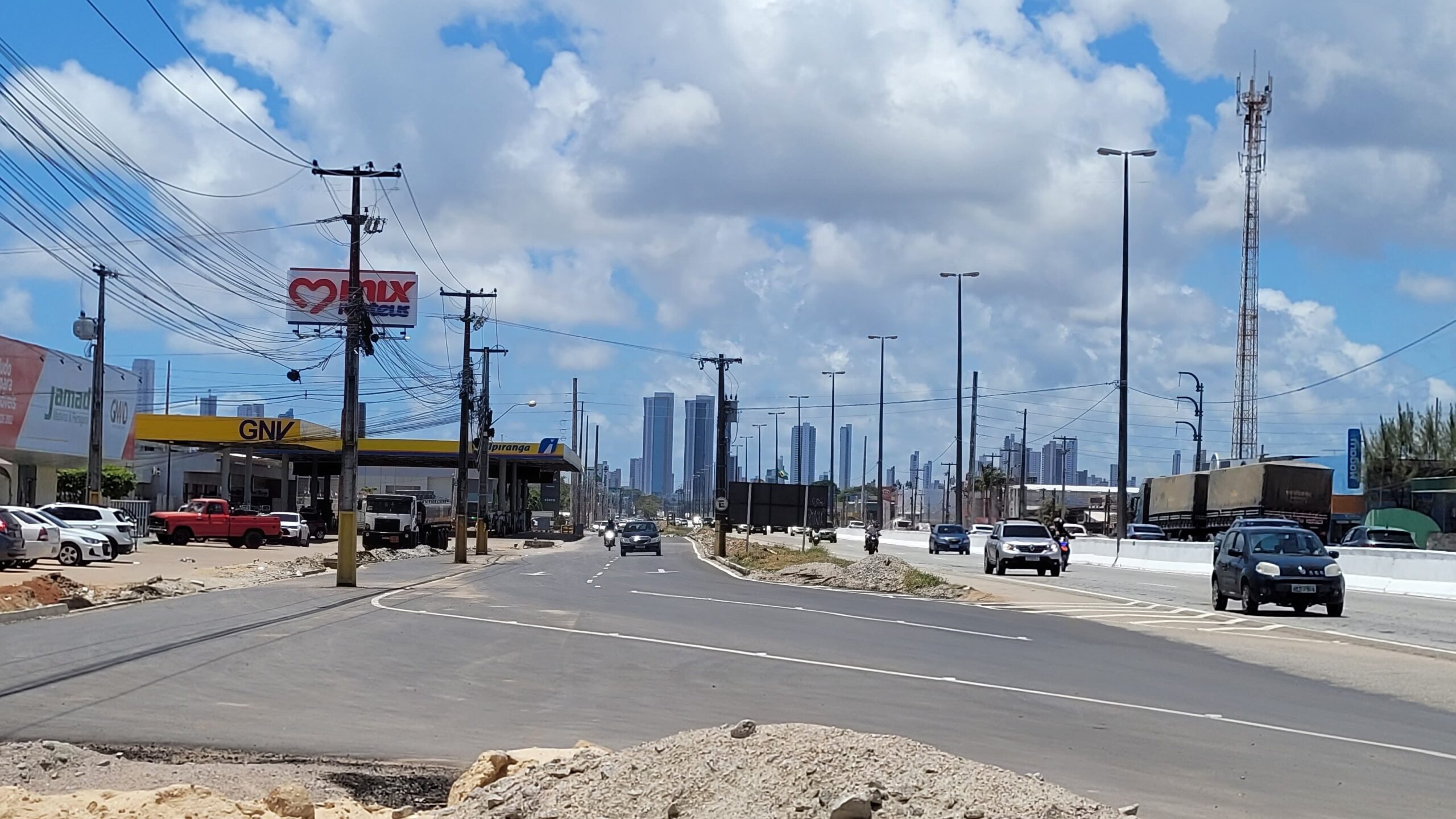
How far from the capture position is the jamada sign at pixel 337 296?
71312 millimetres

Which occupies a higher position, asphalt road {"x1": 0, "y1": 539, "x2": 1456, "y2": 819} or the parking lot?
asphalt road {"x1": 0, "y1": 539, "x2": 1456, "y2": 819}

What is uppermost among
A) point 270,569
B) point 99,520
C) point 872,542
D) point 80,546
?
point 99,520

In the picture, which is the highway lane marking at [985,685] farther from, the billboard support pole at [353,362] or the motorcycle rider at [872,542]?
the motorcycle rider at [872,542]

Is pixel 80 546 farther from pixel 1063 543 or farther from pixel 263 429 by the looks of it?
pixel 263 429

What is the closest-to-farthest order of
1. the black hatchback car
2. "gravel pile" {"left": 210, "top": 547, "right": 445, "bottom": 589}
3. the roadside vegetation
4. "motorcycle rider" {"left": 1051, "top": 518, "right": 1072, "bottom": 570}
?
the black hatchback car → "gravel pile" {"left": 210, "top": 547, "right": 445, "bottom": 589} → the roadside vegetation → "motorcycle rider" {"left": 1051, "top": 518, "right": 1072, "bottom": 570}

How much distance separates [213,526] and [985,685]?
54.1 meters

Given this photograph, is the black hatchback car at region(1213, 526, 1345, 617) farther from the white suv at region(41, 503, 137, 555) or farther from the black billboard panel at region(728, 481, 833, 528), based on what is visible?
the white suv at region(41, 503, 137, 555)

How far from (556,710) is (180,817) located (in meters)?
5.52

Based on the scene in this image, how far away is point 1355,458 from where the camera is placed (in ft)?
264

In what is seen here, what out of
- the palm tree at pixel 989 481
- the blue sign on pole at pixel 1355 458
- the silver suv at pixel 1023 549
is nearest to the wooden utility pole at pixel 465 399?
the silver suv at pixel 1023 549

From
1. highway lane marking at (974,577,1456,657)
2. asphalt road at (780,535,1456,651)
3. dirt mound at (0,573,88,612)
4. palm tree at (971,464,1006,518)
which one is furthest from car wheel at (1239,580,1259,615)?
palm tree at (971,464,1006,518)

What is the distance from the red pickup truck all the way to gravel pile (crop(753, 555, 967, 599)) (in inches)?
1130

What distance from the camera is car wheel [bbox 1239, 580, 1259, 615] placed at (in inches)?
1074

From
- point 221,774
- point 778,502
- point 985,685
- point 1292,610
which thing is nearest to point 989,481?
point 778,502
